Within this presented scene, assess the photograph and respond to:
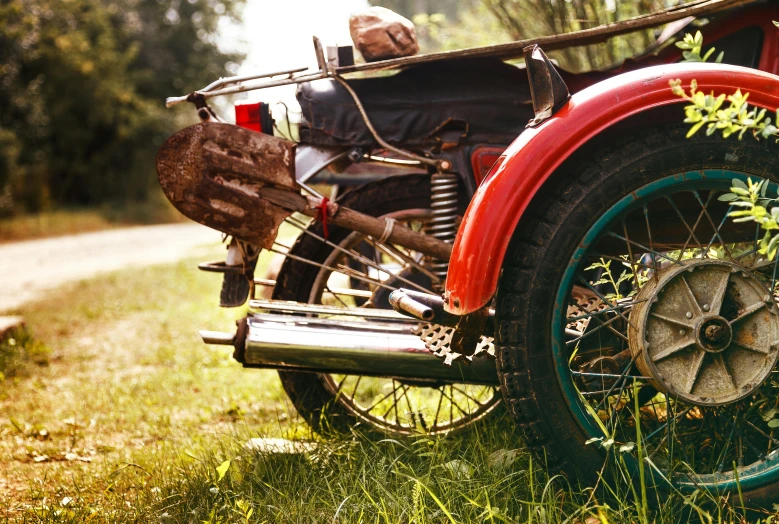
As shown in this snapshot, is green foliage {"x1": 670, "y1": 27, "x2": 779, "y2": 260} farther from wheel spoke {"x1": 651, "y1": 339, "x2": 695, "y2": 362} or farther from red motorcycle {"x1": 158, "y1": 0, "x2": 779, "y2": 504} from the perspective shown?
wheel spoke {"x1": 651, "y1": 339, "x2": 695, "y2": 362}

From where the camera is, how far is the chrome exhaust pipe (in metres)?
2.41

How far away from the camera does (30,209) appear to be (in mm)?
19016

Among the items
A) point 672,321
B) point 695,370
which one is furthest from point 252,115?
point 695,370

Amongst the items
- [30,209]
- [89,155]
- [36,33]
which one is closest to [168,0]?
[89,155]

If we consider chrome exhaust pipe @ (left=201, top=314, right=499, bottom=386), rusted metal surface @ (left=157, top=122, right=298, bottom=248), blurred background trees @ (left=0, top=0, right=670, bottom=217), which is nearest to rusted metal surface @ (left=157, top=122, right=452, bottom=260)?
rusted metal surface @ (left=157, top=122, right=298, bottom=248)

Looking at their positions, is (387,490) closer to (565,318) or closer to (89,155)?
(565,318)

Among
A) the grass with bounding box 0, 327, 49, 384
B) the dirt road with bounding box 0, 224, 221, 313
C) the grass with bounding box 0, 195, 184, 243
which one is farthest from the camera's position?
the grass with bounding box 0, 195, 184, 243

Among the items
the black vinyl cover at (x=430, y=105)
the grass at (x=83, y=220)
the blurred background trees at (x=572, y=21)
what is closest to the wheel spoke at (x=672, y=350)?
the black vinyl cover at (x=430, y=105)

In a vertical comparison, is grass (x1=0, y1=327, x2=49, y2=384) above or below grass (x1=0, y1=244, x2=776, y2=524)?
below

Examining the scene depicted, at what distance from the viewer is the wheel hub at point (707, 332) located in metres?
1.98

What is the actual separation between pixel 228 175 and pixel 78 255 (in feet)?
39.1

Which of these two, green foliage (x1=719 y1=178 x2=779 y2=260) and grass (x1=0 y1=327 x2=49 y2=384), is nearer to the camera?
green foliage (x1=719 y1=178 x2=779 y2=260)

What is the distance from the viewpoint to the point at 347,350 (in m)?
2.45

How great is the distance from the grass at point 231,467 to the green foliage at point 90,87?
14845 mm
